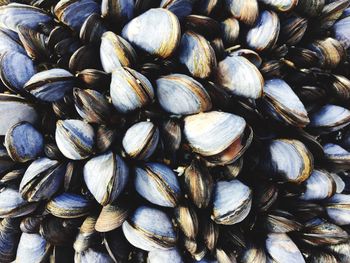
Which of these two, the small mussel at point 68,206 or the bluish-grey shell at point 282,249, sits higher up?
the small mussel at point 68,206

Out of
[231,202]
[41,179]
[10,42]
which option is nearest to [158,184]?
[231,202]

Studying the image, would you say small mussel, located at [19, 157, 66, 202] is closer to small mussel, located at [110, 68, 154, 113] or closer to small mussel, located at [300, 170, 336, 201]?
small mussel, located at [110, 68, 154, 113]

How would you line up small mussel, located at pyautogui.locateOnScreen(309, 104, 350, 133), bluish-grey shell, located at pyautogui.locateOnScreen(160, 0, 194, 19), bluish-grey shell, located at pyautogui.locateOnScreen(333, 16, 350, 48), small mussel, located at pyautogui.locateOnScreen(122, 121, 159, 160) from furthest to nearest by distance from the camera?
bluish-grey shell, located at pyautogui.locateOnScreen(333, 16, 350, 48), small mussel, located at pyautogui.locateOnScreen(309, 104, 350, 133), bluish-grey shell, located at pyautogui.locateOnScreen(160, 0, 194, 19), small mussel, located at pyautogui.locateOnScreen(122, 121, 159, 160)

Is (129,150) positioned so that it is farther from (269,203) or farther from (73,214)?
(269,203)

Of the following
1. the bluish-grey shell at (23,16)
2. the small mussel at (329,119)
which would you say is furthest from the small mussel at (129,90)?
the small mussel at (329,119)

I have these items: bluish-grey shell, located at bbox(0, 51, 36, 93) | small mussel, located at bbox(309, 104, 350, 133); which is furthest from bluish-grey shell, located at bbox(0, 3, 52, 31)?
small mussel, located at bbox(309, 104, 350, 133)

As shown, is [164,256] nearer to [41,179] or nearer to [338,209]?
[41,179]

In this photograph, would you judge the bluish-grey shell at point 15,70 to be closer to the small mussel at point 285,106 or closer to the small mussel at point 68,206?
the small mussel at point 68,206
